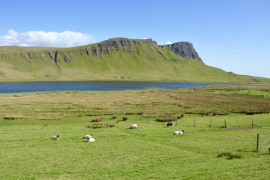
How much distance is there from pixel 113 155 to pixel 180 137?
506 inches

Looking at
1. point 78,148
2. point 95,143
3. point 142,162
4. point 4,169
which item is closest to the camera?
point 4,169

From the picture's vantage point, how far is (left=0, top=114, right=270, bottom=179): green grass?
29.0 metres

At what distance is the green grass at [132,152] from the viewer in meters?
29.0

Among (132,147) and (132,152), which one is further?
(132,147)

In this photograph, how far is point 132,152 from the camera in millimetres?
37031

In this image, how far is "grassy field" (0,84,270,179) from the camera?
2936cm

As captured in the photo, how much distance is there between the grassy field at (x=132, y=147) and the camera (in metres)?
29.4

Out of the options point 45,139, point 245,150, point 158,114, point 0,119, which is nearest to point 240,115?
point 158,114

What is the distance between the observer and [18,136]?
1844 inches

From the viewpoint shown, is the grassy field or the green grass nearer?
the green grass

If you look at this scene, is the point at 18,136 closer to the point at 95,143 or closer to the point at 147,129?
the point at 95,143

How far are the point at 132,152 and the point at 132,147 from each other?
238 cm

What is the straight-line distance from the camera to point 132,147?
129 feet

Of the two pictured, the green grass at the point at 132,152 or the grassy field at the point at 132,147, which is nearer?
the green grass at the point at 132,152
